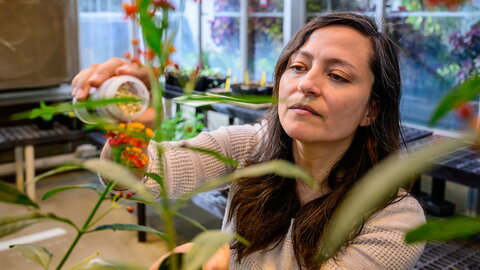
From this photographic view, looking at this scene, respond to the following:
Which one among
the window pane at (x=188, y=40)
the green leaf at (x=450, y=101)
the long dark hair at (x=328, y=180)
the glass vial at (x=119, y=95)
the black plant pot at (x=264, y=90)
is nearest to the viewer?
the green leaf at (x=450, y=101)

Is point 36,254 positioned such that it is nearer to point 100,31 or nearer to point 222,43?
point 222,43

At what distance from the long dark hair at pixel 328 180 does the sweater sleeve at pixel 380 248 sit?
0.09m

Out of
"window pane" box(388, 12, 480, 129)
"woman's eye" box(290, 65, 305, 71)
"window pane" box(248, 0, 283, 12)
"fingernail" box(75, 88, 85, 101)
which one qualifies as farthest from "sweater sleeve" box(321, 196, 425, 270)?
"window pane" box(248, 0, 283, 12)

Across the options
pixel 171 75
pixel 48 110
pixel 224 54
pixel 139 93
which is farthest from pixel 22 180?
pixel 48 110

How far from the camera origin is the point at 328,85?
107cm

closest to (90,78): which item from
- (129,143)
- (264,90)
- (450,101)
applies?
(129,143)

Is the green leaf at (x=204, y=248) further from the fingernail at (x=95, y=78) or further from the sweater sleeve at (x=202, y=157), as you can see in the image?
the sweater sleeve at (x=202, y=157)

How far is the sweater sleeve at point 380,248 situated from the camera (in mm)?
1042

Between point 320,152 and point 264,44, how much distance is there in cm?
280

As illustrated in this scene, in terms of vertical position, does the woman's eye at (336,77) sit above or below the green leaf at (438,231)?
above

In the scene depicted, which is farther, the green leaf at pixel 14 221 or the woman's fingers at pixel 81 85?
the woman's fingers at pixel 81 85

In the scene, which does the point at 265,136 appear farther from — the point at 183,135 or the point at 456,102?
the point at 183,135

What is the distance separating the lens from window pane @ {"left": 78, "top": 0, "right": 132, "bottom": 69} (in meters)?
4.55

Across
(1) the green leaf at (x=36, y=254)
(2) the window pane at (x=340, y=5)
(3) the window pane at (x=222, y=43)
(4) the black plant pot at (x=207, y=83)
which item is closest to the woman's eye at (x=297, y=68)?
(1) the green leaf at (x=36, y=254)
